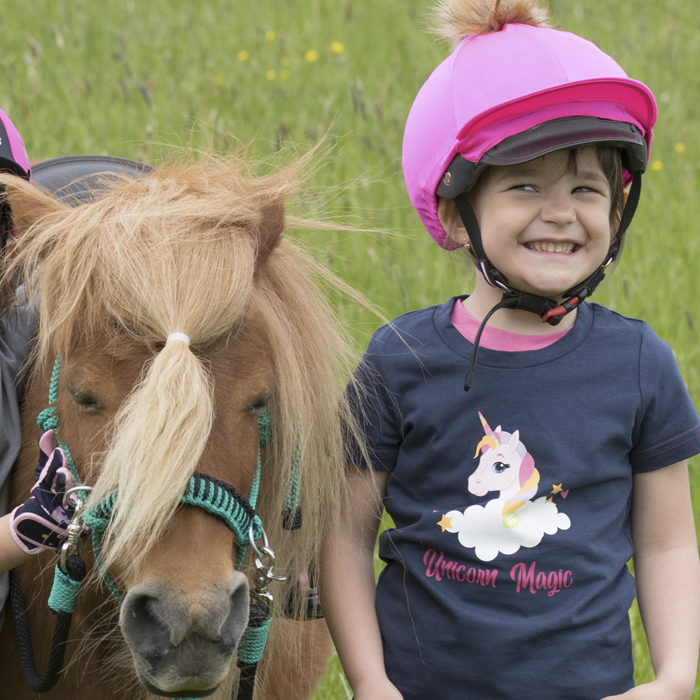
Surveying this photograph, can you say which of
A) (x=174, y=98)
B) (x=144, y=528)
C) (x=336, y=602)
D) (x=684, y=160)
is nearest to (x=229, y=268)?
(x=144, y=528)

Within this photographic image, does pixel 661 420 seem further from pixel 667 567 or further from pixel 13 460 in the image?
pixel 13 460

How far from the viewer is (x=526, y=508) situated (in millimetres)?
1736

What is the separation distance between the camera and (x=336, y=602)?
6.15 feet

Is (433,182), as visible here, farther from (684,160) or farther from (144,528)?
(684,160)

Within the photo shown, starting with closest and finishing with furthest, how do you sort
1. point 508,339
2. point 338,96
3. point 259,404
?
point 259,404, point 508,339, point 338,96

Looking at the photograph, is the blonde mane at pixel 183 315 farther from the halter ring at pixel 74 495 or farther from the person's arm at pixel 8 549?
the person's arm at pixel 8 549

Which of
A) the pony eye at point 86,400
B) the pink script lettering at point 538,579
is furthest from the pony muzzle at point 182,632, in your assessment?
the pink script lettering at point 538,579

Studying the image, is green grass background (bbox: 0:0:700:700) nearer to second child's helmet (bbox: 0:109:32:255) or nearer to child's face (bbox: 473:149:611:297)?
second child's helmet (bbox: 0:109:32:255)

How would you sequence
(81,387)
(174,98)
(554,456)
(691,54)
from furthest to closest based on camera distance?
(691,54) < (174,98) < (554,456) < (81,387)

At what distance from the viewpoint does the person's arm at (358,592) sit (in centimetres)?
178

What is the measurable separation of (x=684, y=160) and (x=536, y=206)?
14.4 ft

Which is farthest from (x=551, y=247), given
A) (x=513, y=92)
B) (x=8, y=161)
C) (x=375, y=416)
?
(x=8, y=161)

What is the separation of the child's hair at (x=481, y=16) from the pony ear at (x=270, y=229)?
579 mm

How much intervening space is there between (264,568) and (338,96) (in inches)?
190
